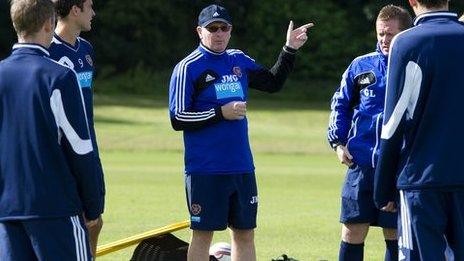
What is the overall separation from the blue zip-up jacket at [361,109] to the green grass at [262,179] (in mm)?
1974

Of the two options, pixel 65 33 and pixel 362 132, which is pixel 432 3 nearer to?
pixel 362 132

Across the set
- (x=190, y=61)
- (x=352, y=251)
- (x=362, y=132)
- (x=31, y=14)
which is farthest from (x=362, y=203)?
(x=31, y=14)

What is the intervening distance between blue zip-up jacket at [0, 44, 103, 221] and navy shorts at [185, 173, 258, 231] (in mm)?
2345

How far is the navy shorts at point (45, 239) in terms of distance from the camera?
613 centimetres

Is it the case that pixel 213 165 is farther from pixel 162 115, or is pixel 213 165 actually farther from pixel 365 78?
pixel 162 115

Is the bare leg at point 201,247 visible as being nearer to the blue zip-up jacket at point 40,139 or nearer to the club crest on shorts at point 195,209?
the club crest on shorts at point 195,209

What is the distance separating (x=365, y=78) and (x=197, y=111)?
1.23m

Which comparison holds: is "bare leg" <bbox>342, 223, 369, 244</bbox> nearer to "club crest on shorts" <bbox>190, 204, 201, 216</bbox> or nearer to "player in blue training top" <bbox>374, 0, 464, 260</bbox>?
"club crest on shorts" <bbox>190, 204, 201, 216</bbox>

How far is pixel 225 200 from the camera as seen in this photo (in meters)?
8.51

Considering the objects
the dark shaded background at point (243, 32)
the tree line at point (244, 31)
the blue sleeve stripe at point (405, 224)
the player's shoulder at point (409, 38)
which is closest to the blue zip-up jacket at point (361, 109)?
the blue sleeve stripe at point (405, 224)

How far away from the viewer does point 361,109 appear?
341 inches

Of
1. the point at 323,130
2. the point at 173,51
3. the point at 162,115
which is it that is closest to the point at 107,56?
the point at 173,51

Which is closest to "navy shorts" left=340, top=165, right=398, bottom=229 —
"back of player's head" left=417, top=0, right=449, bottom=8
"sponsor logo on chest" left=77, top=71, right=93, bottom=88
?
"sponsor logo on chest" left=77, top=71, right=93, bottom=88

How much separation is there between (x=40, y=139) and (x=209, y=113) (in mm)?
2477
